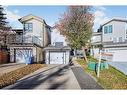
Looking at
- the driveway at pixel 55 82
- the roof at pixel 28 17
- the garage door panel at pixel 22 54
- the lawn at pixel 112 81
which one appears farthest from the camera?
the roof at pixel 28 17

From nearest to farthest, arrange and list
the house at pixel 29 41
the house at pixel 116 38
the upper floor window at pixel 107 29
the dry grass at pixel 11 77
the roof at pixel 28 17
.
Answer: the dry grass at pixel 11 77, the house at pixel 29 41, the roof at pixel 28 17, the house at pixel 116 38, the upper floor window at pixel 107 29

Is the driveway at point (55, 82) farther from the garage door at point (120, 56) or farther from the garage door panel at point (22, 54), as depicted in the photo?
the garage door at point (120, 56)

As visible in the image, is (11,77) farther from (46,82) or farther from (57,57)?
(57,57)

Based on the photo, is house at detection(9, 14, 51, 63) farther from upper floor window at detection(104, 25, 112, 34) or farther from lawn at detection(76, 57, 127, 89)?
lawn at detection(76, 57, 127, 89)

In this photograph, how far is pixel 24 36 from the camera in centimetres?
3981

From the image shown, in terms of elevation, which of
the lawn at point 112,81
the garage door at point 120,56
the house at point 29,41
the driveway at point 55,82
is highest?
the house at point 29,41

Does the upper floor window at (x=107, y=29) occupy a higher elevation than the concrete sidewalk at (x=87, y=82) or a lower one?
higher

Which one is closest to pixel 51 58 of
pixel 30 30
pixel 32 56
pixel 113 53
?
pixel 32 56

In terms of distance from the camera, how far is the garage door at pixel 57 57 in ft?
134

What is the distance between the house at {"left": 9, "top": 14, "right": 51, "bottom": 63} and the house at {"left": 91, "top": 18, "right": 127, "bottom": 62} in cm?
1332

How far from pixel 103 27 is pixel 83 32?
14.9 meters

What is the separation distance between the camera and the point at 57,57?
40.9 meters

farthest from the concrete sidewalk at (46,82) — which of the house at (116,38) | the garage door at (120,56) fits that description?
the house at (116,38)

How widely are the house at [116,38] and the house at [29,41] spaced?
43.7 feet
